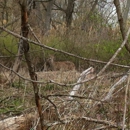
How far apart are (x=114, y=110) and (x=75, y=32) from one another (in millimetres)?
7312

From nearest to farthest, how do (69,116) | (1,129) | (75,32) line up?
(69,116) < (1,129) < (75,32)

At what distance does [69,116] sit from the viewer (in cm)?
268

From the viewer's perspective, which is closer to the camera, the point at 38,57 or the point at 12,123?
the point at 12,123

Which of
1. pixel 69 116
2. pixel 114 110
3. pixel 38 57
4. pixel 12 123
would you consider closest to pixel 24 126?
pixel 12 123

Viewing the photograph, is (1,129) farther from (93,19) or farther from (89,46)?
(93,19)

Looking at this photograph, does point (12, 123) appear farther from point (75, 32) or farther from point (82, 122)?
point (75, 32)

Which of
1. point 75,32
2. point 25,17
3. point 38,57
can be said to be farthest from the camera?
point 75,32

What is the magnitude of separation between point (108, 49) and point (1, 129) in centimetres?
649

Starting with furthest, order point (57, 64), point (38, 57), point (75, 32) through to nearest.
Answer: point (75, 32) < point (57, 64) < point (38, 57)

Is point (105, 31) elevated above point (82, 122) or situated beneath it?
elevated above

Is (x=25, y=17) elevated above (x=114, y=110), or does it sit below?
above

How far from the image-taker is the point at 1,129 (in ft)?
9.61

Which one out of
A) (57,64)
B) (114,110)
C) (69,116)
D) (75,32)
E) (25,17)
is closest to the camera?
(25,17)

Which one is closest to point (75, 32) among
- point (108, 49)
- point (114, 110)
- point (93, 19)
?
point (93, 19)
